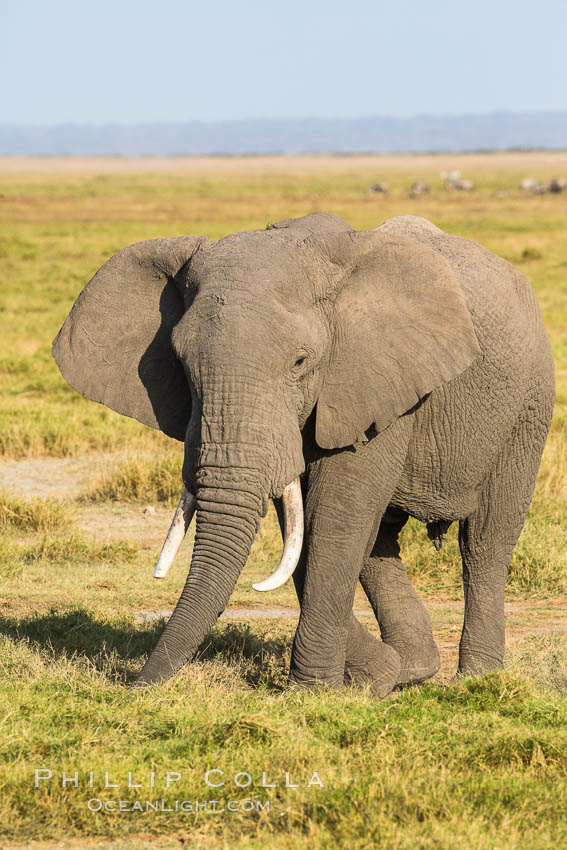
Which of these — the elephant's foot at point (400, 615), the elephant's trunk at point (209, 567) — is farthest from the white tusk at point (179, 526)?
the elephant's foot at point (400, 615)

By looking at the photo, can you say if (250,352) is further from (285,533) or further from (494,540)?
(494,540)

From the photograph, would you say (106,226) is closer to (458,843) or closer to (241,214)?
(241,214)

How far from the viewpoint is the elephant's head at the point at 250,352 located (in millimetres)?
4422

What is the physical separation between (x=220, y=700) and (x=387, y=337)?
5.91ft

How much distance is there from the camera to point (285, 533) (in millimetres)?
4902

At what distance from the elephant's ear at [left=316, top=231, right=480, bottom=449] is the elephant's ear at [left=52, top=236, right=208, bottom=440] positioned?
69 cm

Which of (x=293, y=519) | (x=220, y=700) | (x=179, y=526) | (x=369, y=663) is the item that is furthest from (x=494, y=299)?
(x=220, y=700)

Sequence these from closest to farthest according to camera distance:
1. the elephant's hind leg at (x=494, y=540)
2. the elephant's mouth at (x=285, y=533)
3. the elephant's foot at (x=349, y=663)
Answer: the elephant's mouth at (x=285, y=533)
the elephant's foot at (x=349, y=663)
the elephant's hind leg at (x=494, y=540)

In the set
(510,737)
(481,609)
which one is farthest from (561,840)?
(481,609)

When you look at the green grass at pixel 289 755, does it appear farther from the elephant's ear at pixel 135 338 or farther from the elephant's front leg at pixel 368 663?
the elephant's ear at pixel 135 338

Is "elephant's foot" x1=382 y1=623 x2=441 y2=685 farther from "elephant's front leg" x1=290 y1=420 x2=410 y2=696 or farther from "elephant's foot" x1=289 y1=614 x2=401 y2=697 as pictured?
"elephant's front leg" x1=290 y1=420 x2=410 y2=696

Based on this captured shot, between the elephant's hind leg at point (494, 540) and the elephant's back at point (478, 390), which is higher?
the elephant's back at point (478, 390)

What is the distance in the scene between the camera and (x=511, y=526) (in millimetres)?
6387

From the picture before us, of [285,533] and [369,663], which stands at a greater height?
[285,533]
